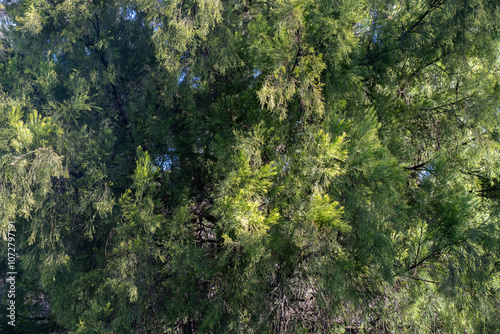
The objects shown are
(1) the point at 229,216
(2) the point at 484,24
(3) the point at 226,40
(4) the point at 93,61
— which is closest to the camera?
(1) the point at 229,216

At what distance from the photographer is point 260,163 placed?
428 centimetres

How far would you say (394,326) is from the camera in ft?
13.5

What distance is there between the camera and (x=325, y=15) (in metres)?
4.05

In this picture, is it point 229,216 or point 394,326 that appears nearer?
point 229,216

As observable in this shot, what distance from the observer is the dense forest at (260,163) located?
12.7ft

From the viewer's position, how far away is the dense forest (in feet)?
12.7

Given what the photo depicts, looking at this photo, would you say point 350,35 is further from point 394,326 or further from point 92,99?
point 92,99

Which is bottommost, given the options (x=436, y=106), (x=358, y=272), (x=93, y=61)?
(x=358, y=272)

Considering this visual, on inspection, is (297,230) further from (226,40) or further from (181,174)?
(226,40)

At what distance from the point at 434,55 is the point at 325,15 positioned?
6.01ft

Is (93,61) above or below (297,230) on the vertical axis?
above

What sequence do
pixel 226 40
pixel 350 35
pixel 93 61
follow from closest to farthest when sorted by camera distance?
pixel 350 35 → pixel 226 40 → pixel 93 61

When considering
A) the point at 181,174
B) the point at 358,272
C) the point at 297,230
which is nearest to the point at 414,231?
the point at 358,272

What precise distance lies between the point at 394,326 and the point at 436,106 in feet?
11.2
